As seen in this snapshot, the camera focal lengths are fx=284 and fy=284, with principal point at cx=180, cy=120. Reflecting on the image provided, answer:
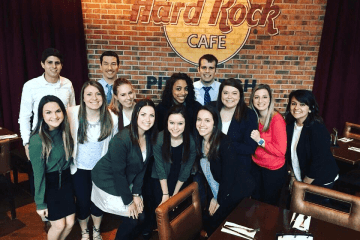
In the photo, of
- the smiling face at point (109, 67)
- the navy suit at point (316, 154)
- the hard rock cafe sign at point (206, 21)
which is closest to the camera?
the navy suit at point (316, 154)

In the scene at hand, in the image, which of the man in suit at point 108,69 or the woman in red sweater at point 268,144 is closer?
the woman in red sweater at point 268,144

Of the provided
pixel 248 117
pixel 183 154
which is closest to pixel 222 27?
pixel 248 117

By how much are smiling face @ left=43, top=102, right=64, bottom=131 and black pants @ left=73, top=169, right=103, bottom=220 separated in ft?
1.56

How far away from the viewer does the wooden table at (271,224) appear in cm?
159

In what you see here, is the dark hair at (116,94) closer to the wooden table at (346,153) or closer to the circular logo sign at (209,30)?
the circular logo sign at (209,30)

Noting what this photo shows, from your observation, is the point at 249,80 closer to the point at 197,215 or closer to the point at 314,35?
the point at 314,35

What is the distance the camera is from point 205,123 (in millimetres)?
2244

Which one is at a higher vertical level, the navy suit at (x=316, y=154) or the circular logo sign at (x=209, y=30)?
the circular logo sign at (x=209, y=30)

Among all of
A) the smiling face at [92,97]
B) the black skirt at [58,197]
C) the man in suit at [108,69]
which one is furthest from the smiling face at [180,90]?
the black skirt at [58,197]

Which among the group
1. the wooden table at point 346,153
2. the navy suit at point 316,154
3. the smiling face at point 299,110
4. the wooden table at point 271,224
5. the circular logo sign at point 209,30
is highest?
the circular logo sign at point 209,30

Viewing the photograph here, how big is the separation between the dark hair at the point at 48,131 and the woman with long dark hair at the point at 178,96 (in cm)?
85

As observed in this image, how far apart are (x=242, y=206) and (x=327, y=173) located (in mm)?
974

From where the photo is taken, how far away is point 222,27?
426cm

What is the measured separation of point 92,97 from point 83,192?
0.82m
